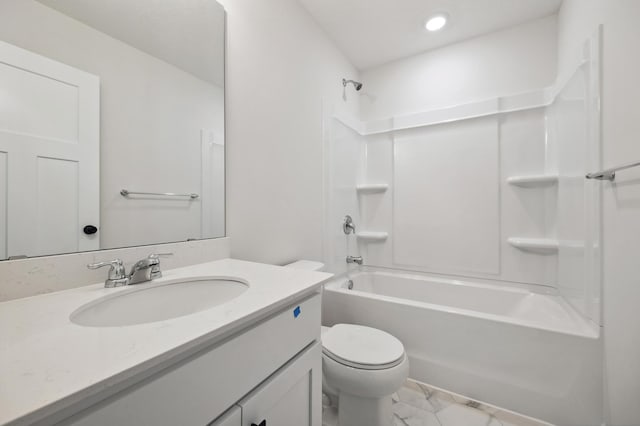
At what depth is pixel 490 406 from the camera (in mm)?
1337

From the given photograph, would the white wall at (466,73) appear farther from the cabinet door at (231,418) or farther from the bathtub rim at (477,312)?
the cabinet door at (231,418)

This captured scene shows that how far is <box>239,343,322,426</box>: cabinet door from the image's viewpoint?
1.96 feet

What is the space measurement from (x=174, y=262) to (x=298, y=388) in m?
0.64

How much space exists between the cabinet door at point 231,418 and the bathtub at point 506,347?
120 centimetres

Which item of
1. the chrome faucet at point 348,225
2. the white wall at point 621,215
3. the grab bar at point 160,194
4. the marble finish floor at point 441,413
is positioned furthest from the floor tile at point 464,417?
the grab bar at point 160,194

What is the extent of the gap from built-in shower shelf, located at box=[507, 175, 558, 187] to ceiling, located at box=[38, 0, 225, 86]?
6.81 feet

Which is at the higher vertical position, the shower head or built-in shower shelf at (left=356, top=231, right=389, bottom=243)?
the shower head

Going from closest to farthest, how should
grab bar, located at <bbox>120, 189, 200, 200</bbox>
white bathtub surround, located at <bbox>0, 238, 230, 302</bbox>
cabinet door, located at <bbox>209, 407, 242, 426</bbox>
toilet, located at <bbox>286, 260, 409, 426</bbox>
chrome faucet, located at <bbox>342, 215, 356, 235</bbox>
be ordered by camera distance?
cabinet door, located at <bbox>209, 407, 242, 426</bbox>
white bathtub surround, located at <bbox>0, 238, 230, 302</bbox>
grab bar, located at <bbox>120, 189, 200, 200</bbox>
toilet, located at <bbox>286, 260, 409, 426</bbox>
chrome faucet, located at <bbox>342, 215, 356, 235</bbox>

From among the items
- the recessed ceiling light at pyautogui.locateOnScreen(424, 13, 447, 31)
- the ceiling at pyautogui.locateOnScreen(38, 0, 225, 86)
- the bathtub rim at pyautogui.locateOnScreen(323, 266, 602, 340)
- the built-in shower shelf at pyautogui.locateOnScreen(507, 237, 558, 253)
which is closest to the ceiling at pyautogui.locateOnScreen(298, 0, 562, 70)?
the recessed ceiling light at pyautogui.locateOnScreen(424, 13, 447, 31)

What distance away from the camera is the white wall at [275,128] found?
126cm

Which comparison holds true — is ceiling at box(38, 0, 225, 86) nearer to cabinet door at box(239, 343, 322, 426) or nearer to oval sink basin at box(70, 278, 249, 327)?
oval sink basin at box(70, 278, 249, 327)

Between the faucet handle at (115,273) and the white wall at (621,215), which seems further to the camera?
the white wall at (621,215)

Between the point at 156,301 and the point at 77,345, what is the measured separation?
384mm

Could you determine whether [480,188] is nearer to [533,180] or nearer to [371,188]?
[533,180]
